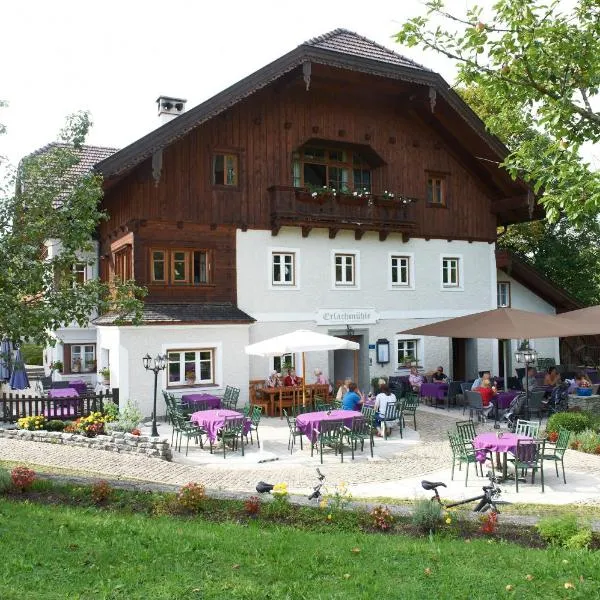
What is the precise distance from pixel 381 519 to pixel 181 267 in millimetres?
13126

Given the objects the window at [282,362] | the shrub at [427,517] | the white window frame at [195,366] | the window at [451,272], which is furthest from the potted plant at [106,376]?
the shrub at [427,517]

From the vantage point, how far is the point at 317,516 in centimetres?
746

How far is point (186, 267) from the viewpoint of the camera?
19.2m

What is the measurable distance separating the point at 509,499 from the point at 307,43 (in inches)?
580

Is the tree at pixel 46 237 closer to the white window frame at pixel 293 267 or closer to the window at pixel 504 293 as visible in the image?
the white window frame at pixel 293 267

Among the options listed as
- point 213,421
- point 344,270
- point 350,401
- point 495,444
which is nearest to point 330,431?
point 350,401

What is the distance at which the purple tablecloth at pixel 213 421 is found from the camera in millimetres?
13070

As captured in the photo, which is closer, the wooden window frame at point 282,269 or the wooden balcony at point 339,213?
the wooden balcony at point 339,213

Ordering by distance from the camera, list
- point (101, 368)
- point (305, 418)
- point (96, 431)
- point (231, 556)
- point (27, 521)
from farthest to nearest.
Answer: point (101, 368) → point (96, 431) → point (305, 418) → point (27, 521) → point (231, 556)

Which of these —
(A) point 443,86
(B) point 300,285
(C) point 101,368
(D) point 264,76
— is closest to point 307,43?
(D) point 264,76

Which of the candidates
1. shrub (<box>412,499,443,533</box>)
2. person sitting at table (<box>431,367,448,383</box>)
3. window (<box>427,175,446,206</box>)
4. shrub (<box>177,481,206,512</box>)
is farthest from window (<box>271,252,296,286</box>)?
shrub (<box>412,499,443,533</box>)

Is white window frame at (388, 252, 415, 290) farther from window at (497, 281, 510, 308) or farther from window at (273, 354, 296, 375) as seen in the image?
window at (497, 281, 510, 308)

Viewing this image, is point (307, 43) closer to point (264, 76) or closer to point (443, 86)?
point (264, 76)

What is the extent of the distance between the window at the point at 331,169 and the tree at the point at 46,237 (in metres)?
12.3
